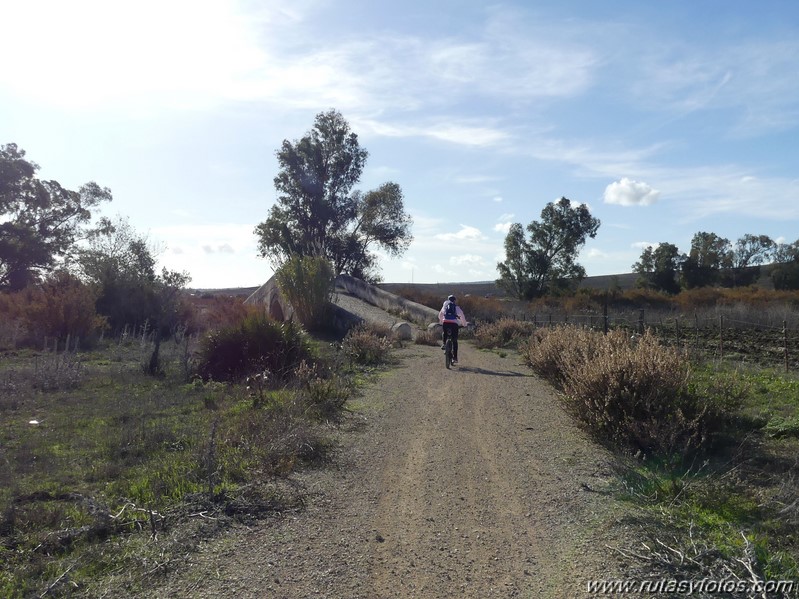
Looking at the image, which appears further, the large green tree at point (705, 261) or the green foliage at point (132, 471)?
the large green tree at point (705, 261)

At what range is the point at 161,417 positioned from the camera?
10.7m

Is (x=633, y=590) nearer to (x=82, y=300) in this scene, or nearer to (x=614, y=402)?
(x=614, y=402)

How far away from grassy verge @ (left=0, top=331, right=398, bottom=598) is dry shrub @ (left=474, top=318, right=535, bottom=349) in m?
9.51

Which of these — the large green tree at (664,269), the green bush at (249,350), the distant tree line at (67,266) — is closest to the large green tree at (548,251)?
the large green tree at (664,269)

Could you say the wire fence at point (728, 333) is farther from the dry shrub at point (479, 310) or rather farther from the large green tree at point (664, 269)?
the large green tree at point (664, 269)

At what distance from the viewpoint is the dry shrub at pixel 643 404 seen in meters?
7.86

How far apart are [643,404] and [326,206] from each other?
39.3 m

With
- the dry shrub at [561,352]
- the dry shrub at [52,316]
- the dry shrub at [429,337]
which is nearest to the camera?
the dry shrub at [561,352]

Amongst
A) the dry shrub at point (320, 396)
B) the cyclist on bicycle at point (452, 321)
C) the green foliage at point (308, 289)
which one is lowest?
the dry shrub at point (320, 396)

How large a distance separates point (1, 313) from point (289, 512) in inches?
922

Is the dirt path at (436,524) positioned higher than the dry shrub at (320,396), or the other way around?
the dry shrub at (320,396)

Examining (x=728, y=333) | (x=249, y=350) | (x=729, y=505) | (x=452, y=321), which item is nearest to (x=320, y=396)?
(x=249, y=350)

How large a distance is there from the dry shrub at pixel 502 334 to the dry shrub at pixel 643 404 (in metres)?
13.2

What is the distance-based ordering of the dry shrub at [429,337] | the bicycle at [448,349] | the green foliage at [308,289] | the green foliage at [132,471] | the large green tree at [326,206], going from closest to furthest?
the green foliage at [132,471], the bicycle at [448,349], the dry shrub at [429,337], the green foliage at [308,289], the large green tree at [326,206]
